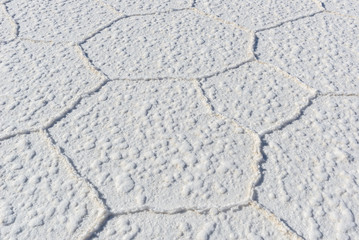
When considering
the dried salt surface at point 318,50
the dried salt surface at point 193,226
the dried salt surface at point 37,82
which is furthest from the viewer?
the dried salt surface at point 318,50

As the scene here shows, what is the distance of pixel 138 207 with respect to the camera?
97cm

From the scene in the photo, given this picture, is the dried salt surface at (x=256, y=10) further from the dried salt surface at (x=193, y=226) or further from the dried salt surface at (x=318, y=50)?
the dried salt surface at (x=193, y=226)

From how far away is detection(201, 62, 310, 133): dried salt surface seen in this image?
3.99 feet

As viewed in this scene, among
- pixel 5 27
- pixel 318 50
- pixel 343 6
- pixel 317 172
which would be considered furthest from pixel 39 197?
pixel 343 6

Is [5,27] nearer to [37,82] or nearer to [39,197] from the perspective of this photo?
[37,82]

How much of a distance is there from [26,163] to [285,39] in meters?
0.93

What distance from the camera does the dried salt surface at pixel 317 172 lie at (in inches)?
37.1

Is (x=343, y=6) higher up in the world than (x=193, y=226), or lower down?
lower down

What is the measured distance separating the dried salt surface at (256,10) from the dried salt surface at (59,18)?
14.9 inches

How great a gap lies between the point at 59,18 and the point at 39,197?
879 millimetres

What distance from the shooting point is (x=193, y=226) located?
3.05 feet

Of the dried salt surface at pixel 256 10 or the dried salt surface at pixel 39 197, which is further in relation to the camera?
the dried salt surface at pixel 256 10

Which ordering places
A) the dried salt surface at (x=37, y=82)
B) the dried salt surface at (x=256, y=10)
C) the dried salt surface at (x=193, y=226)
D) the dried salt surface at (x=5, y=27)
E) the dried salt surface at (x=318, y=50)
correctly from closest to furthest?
the dried salt surface at (x=193, y=226)
the dried salt surface at (x=37, y=82)
the dried salt surface at (x=318, y=50)
the dried salt surface at (x=5, y=27)
the dried salt surface at (x=256, y=10)

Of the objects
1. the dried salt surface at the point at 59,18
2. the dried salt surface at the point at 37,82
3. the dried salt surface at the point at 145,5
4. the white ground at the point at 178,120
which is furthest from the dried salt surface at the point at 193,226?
the dried salt surface at the point at 145,5
